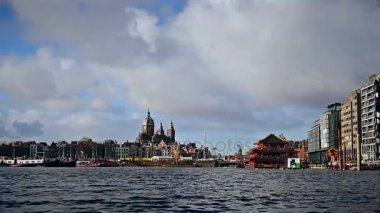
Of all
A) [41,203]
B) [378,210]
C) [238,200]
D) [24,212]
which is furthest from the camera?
[238,200]

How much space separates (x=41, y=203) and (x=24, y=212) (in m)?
8.21

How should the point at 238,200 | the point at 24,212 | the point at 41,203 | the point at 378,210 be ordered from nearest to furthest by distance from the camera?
the point at 24,212 < the point at 378,210 < the point at 41,203 < the point at 238,200

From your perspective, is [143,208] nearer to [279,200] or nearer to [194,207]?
[194,207]

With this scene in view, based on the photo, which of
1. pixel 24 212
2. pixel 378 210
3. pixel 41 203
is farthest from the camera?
pixel 41 203

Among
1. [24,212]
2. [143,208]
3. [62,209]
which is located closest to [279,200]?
[143,208]

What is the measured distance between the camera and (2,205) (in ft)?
167

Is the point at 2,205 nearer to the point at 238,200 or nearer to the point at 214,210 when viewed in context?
the point at 214,210

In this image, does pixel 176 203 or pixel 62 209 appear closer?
pixel 62 209

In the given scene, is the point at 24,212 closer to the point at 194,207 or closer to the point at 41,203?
the point at 41,203

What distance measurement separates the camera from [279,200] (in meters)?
59.2

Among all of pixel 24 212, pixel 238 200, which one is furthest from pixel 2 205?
pixel 238 200

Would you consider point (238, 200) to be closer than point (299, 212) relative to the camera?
No

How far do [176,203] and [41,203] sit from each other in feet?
46.6

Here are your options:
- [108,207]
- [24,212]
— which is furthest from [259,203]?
[24,212]
